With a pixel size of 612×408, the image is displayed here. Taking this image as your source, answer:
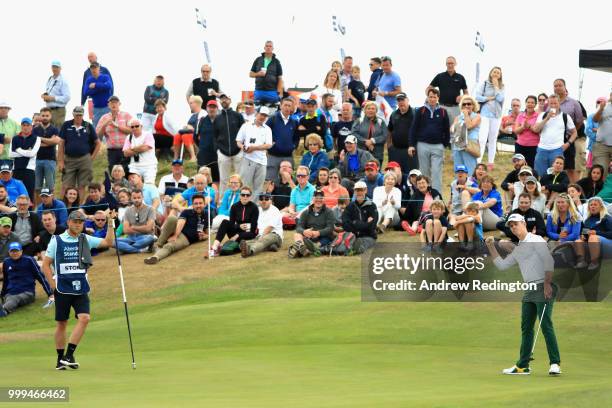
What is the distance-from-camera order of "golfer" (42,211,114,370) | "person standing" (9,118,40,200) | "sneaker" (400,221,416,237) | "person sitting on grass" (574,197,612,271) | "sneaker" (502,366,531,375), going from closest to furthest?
"sneaker" (502,366,531,375)
"golfer" (42,211,114,370)
"person sitting on grass" (574,197,612,271)
"sneaker" (400,221,416,237)
"person standing" (9,118,40,200)

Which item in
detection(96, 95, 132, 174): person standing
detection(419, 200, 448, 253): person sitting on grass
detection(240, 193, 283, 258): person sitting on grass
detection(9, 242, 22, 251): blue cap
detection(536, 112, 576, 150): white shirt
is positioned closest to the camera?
detection(419, 200, 448, 253): person sitting on grass

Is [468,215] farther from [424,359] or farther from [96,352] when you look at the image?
[96,352]

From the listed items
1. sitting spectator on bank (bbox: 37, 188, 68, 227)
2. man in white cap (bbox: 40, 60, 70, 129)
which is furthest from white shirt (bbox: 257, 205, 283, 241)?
man in white cap (bbox: 40, 60, 70, 129)

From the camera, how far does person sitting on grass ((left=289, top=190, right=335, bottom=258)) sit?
23.5 metres

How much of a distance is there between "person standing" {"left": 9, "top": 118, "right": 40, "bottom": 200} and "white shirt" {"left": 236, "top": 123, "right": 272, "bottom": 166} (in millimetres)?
4825

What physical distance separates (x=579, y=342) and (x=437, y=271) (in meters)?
A: 3.92

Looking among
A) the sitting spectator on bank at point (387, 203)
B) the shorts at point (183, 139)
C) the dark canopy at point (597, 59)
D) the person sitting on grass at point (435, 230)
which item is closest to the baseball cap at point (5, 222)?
the shorts at point (183, 139)

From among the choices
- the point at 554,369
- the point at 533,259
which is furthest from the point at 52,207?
the point at 554,369

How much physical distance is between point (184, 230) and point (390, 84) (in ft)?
20.4

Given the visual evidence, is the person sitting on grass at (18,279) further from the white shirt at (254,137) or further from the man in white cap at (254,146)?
the white shirt at (254,137)

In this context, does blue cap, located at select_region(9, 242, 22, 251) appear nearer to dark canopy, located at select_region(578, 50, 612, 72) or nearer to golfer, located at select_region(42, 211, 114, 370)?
golfer, located at select_region(42, 211, 114, 370)

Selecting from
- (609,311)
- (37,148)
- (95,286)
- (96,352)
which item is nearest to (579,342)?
(609,311)

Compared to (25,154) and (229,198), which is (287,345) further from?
(25,154)

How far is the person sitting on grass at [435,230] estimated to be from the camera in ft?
70.7
